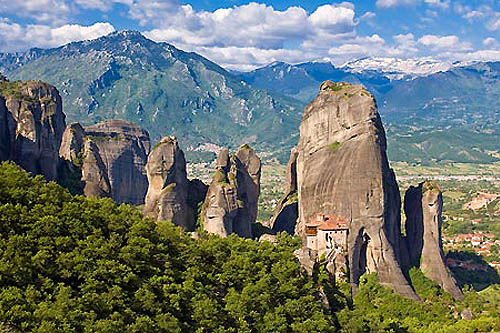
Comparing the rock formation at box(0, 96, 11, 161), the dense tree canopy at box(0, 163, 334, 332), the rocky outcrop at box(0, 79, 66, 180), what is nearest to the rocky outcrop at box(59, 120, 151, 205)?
the rocky outcrop at box(0, 79, 66, 180)

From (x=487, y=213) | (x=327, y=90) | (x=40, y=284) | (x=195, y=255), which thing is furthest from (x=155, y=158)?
(x=487, y=213)

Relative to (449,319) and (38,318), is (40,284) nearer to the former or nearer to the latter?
(38,318)

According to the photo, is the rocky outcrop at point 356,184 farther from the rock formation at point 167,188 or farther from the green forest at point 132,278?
the green forest at point 132,278

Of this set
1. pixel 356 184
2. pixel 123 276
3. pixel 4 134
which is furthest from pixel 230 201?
pixel 123 276

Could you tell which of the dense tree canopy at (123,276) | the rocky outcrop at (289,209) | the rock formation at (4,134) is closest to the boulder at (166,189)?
the rocky outcrop at (289,209)

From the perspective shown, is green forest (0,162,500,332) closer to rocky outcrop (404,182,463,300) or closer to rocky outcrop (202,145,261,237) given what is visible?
rocky outcrop (202,145,261,237)

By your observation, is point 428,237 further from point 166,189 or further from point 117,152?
point 117,152
